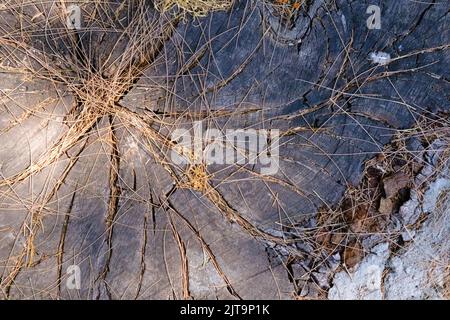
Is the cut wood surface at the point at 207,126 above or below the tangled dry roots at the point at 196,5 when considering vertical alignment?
below

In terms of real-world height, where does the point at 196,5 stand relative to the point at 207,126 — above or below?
above

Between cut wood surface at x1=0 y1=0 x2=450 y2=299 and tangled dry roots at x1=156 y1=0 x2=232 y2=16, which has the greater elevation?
tangled dry roots at x1=156 y1=0 x2=232 y2=16

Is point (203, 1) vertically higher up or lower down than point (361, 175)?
higher up

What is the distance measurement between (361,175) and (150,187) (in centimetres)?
108

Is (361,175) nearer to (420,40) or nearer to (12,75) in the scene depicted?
(420,40)

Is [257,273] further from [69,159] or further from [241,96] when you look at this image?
[69,159]

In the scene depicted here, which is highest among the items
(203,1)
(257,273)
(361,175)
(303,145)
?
(203,1)

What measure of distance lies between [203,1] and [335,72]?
2.59 ft

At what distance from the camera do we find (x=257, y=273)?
6.73 feet

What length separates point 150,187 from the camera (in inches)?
81.8
